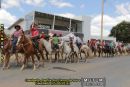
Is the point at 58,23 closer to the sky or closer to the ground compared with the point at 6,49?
closer to the sky

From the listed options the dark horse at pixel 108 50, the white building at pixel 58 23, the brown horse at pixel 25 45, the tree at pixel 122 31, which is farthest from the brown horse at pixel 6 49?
the tree at pixel 122 31

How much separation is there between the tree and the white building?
1484 inches

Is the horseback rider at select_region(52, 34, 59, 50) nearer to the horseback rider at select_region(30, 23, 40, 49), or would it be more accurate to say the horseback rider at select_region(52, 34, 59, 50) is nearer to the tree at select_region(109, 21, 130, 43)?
the horseback rider at select_region(30, 23, 40, 49)

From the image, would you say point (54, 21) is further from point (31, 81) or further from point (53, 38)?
point (31, 81)

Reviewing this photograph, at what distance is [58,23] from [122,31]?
156 ft

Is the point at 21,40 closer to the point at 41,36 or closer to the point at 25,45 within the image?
the point at 25,45

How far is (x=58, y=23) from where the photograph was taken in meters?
66.6

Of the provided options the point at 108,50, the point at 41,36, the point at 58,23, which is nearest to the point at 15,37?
the point at 41,36

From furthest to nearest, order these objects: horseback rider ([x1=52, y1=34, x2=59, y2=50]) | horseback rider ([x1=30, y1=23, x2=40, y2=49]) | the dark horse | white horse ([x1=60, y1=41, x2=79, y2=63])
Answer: the dark horse < horseback rider ([x1=52, y1=34, x2=59, y2=50]) < white horse ([x1=60, y1=41, x2=79, y2=63]) < horseback rider ([x1=30, y1=23, x2=40, y2=49])

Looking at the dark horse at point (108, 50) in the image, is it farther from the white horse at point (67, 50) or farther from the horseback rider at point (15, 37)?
the horseback rider at point (15, 37)

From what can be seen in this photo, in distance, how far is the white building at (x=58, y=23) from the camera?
59469mm

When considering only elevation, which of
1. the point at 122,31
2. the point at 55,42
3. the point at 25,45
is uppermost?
the point at 122,31

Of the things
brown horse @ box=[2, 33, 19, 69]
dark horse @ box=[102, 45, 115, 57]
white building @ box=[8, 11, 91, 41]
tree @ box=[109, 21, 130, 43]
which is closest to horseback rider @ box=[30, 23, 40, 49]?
brown horse @ box=[2, 33, 19, 69]

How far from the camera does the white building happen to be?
195 feet
